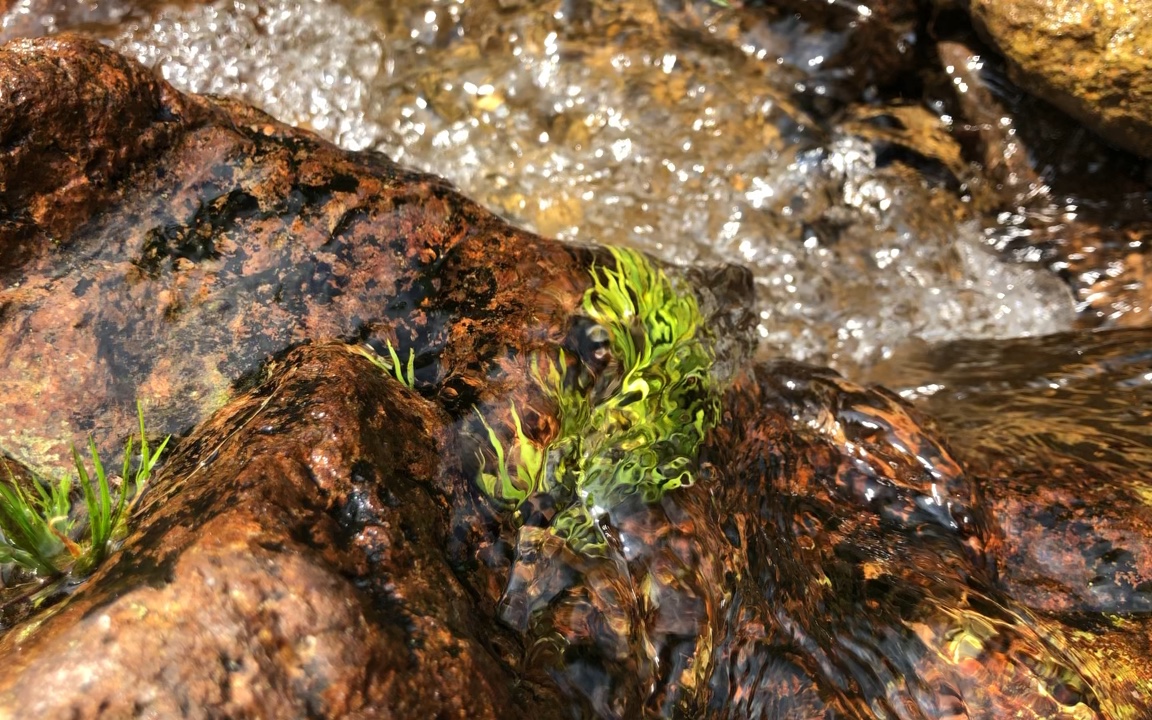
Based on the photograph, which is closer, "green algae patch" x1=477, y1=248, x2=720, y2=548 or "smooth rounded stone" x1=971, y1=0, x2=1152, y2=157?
"green algae patch" x1=477, y1=248, x2=720, y2=548

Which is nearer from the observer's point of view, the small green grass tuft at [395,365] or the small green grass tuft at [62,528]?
the small green grass tuft at [62,528]

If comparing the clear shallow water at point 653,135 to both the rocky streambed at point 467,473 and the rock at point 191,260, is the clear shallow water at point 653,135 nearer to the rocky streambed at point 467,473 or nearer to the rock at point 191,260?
the rocky streambed at point 467,473

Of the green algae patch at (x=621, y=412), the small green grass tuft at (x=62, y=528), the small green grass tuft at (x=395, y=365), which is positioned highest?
the small green grass tuft at (x=62, y=528)

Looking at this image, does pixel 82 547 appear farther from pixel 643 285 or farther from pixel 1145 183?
pixel 1145 183

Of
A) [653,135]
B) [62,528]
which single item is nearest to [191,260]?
[62,528]

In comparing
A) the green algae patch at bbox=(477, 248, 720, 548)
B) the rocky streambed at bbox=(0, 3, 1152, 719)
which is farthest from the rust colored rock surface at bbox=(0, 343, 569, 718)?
the green algae patch at bbox=(477, 248, 720, 548)

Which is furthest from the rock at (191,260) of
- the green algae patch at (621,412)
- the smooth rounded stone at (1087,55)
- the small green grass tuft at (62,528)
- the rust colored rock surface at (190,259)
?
the smooth rounded stone at (1087,55)

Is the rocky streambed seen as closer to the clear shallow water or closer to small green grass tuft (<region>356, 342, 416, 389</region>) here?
small green grass tuft (<region>356, 342, 416, 389</region>)

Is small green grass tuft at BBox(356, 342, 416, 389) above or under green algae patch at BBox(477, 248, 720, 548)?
above

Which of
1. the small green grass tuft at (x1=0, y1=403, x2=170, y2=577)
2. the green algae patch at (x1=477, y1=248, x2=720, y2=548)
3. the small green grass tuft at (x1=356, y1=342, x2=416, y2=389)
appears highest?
the small green grass tuft at (x1=0, y1=403, x2=170, y2=577)
